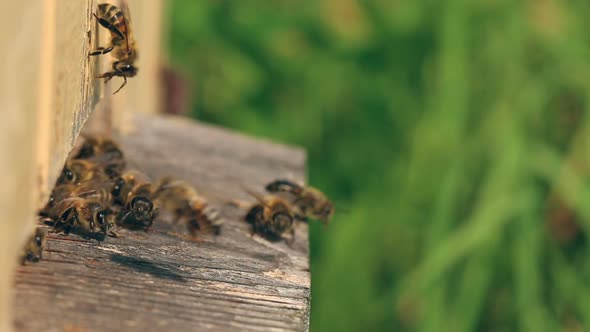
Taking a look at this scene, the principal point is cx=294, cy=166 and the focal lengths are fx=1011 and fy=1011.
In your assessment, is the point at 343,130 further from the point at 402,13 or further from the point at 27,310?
the point at 27,310

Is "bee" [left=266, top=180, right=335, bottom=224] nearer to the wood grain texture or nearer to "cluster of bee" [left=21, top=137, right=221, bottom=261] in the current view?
"cluster of bee" [left=21, top=137, right=221, bottom=261]

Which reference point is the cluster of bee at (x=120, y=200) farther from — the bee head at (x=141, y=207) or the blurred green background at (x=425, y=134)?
the blurred green background at (x=425, y=134)

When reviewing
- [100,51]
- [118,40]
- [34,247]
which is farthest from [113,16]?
[34,247]

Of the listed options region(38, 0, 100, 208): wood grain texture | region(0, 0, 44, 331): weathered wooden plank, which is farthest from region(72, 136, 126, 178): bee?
region(0, 0, 44, 331): weathered wooden plank

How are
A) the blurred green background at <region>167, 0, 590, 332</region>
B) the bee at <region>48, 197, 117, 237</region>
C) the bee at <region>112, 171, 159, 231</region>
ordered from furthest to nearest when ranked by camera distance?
the blurred green background at <region>167, 0, 590, 332</region>, the bee at <region>112, 171, 159, 231</region>, the bee at <region>48, 197, 117, 237</region>

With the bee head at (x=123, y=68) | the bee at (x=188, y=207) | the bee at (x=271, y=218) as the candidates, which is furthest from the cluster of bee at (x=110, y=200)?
the bee head at (x=123, y=68)

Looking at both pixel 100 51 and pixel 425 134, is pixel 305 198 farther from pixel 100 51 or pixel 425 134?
pixel 425 134

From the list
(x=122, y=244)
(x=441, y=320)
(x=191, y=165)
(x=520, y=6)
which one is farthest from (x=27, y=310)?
(x=520, y=6)
